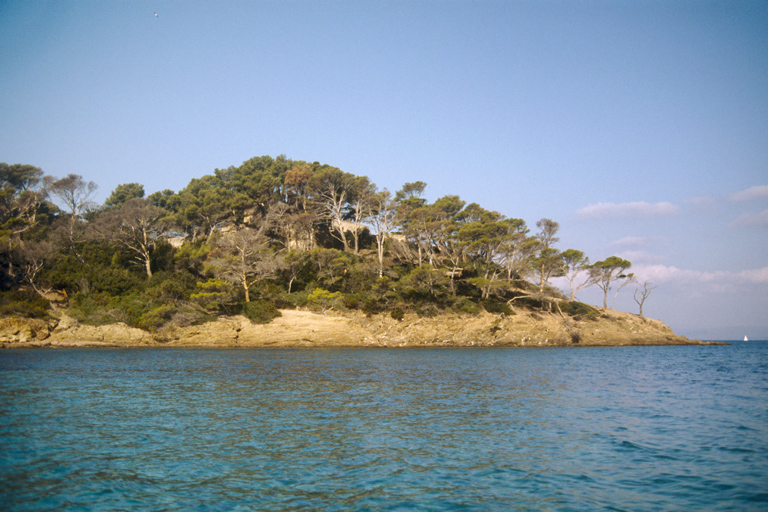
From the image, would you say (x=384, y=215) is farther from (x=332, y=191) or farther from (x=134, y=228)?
(x=134, y=228)

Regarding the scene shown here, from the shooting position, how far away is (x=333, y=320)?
4094cm

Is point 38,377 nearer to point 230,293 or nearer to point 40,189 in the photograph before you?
point 230,293

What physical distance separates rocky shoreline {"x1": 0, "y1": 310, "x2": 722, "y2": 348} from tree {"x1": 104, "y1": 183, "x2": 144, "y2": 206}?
101 feet

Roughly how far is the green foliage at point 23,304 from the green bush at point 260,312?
15031 mm

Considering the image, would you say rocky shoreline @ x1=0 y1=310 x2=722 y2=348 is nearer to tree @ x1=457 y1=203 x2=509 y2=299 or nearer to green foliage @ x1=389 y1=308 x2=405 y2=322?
green foliage @ x1=389 y1=308 x2=405 y2=322

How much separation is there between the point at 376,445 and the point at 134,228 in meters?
43.5

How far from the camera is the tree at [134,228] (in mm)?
44469

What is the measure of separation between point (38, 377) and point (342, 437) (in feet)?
50.1

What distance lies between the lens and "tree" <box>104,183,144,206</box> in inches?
2472

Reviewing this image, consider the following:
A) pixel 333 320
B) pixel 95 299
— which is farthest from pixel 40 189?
pixel 333 320

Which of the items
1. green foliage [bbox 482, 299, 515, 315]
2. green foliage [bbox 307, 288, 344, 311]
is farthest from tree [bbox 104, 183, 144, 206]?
green foliage [bbox 482, 299, 515, 315]

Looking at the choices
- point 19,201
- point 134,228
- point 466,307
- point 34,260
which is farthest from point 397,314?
point 19,201

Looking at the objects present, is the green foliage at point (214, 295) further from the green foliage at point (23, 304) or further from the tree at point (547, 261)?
the tree at point (547, 261)

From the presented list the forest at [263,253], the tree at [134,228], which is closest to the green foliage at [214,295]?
→ the forest at [263,253]
